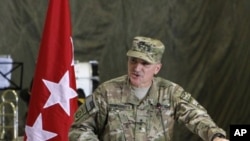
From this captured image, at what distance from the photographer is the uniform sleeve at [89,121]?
2.60 meters

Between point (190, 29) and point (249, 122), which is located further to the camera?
point (190, 29)

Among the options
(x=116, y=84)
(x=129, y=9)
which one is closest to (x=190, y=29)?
(x=129, y=9)

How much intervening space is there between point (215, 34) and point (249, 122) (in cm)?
85

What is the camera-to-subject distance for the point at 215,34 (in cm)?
500

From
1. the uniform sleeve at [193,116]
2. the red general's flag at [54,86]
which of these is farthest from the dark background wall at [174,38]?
the uniform sleeve at [193,116]

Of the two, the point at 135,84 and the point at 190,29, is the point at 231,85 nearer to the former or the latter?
the point at 190,29

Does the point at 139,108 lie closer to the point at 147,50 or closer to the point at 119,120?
the point at 119,120

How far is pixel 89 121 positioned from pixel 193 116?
0.51 meters

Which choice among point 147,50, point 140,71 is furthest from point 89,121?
point 147,50

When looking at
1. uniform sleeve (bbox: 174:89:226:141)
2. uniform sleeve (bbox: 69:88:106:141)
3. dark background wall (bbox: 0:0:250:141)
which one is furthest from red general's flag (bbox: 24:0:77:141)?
uniform sleeve (bbox: 174:89:226:141)

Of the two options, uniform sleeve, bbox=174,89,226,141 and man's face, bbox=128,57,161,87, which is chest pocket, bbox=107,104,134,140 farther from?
uniform sleeve, bbox=174,89,226,141

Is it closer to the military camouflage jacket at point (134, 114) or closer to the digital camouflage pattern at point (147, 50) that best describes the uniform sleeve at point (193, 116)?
the military camouflage jacket at point (134, 114)

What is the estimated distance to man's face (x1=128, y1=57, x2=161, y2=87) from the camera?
2736 mm

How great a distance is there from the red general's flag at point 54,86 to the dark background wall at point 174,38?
951 millimetres
